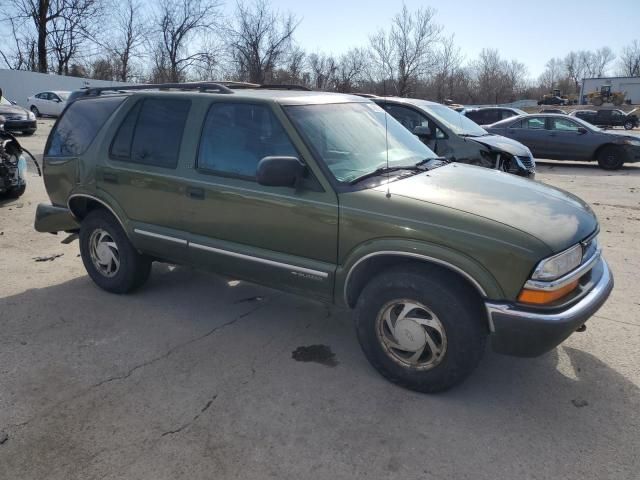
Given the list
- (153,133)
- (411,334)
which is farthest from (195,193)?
(411,334)

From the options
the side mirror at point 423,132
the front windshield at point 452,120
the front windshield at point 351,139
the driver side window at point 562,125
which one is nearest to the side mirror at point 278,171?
the front windshield at point 351,139

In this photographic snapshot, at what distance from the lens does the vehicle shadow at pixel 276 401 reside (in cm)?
271

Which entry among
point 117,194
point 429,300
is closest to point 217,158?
point 117,194

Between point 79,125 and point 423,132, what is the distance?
17.4 ft

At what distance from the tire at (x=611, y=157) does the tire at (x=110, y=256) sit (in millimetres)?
13807

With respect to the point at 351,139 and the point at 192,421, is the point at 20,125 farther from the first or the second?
the point at 192,421

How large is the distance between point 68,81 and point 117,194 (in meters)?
37.8

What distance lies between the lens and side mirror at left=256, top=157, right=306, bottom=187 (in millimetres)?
3225

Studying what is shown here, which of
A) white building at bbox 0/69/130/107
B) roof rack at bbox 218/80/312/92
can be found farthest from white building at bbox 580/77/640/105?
roof rack at bbox 218/80/312/92

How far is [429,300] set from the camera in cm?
301

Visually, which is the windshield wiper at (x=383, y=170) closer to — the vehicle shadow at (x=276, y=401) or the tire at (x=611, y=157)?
the vehicle shadow at (x=276, y=401)

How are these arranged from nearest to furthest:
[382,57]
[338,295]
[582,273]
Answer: [582,273] < [338,295] < [382,57]

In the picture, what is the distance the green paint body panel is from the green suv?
11 mm

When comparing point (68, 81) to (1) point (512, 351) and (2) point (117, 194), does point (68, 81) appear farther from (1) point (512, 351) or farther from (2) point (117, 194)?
(1) point (512, 351)
